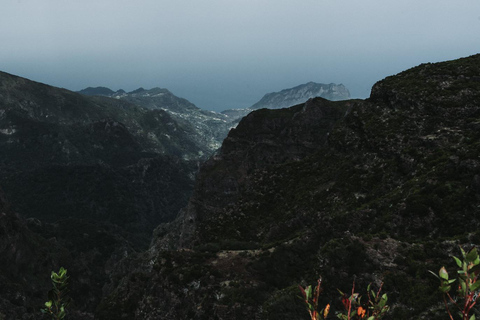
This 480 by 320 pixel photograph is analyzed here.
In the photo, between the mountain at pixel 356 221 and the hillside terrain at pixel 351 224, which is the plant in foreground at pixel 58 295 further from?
the mountain at pixel 356 221

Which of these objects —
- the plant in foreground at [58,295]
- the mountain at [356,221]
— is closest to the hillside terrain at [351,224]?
the mountain at [356,221]

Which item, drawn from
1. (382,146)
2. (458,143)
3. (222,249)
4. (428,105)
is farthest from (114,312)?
(428,105)

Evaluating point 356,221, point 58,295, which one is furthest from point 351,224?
point 58,295

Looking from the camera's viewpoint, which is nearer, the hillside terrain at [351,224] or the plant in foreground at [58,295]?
the plant in foreground at [58,295]

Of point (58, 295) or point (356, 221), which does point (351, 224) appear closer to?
point (356, 221)

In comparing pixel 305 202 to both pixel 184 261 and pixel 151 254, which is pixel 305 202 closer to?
pixel 184 261

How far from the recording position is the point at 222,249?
1809 inches

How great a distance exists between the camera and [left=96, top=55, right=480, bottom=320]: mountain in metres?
27.7

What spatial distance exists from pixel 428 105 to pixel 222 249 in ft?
133

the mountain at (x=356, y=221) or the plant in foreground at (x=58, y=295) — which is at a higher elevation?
the plant in foreground at (x=58, y=295)

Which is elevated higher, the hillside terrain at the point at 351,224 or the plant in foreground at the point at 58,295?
the plant in foreground at the point at 58,295

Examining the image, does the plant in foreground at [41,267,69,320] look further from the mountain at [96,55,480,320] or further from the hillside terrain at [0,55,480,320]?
the mountain at [96,55,480,320]

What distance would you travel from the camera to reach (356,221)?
40.4m

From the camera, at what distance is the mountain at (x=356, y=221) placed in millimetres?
27703
